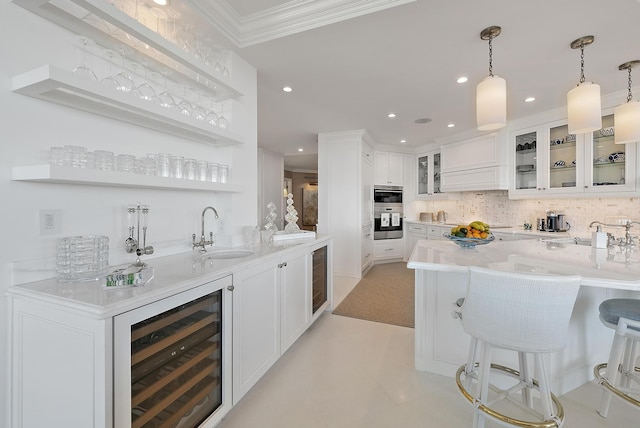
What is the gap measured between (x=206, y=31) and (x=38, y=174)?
1.42m

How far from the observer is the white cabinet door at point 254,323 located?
5.17 feet

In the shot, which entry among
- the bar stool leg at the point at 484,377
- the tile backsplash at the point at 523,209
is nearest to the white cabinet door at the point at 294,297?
the bar stool leg at the point at 484,377

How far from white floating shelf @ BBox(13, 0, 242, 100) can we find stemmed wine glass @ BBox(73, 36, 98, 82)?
4 centimetres

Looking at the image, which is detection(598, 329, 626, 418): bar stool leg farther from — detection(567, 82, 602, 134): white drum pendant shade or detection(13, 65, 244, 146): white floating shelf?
detection(13, 65, 244, 146): white floating shelf

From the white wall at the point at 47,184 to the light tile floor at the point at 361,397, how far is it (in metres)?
1.14

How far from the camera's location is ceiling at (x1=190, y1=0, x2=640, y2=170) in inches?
70.3

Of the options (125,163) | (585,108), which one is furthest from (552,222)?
(125,163)

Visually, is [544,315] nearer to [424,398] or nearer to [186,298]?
[424,398]

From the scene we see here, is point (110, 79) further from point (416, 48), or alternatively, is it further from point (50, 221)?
point (416, 48)

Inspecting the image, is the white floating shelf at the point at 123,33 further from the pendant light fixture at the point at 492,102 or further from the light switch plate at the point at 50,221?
the pendant light fixture at the point at 492,102

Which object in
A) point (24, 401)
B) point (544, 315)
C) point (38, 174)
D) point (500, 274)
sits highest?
point (38, 174)

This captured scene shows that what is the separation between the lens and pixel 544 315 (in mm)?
1197

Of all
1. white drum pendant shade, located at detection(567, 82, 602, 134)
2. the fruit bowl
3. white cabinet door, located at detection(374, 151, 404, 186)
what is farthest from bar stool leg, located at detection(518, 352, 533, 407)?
white cabinet door, located at detection(374, 151, 404, 186)

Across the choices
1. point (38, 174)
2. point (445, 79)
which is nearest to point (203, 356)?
point (38, 174)
